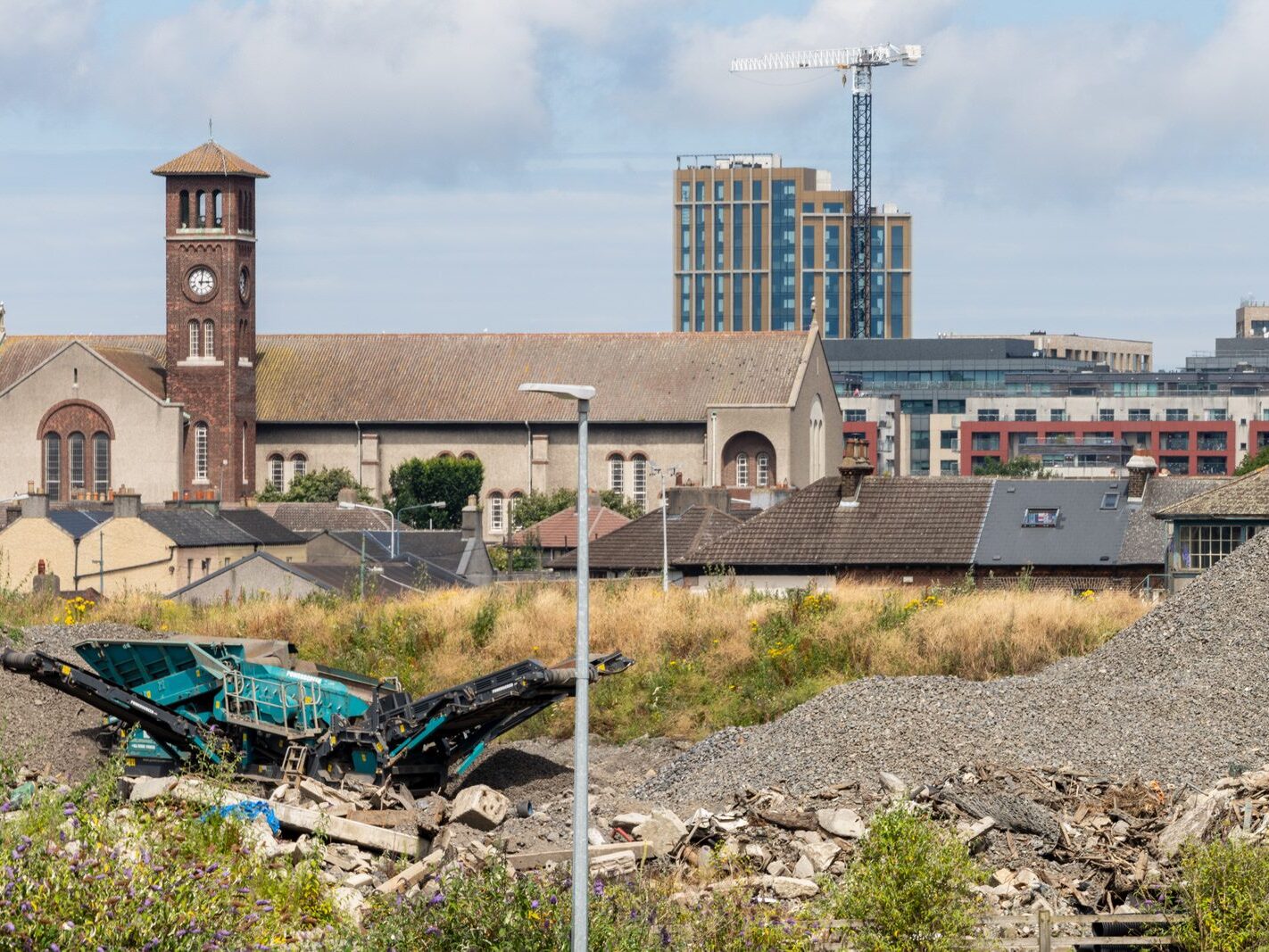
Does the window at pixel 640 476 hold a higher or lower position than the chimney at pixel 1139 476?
lower

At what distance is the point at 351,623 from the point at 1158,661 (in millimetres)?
13098

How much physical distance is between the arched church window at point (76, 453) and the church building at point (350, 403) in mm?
81

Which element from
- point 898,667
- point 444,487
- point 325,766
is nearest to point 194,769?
point 325,766

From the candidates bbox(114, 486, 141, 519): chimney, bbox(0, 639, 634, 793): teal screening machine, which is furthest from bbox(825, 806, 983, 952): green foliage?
bbox(114, 486, 141, 519): chimney

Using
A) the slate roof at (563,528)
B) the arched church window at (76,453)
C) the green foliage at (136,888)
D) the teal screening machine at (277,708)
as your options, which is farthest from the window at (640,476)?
the green foliage at (136,888)

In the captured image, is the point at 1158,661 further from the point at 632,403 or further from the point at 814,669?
the point at 632,403

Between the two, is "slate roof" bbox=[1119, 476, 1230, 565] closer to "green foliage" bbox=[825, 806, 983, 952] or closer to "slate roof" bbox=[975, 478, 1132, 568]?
"slate roof" bbox=[975, 478, 1132, 568]

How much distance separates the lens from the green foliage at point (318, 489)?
97.1 metres

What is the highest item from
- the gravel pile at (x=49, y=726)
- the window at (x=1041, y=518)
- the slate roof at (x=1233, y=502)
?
the slate roof at (x=1233, y=502)

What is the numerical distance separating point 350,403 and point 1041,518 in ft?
199

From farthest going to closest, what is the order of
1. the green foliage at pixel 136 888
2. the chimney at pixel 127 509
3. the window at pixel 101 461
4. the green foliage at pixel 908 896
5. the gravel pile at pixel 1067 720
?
the window at pixel 101 461
the chimney at pixel 127 509
the gravel pile at pixel 1067 720
the green foliage at pixel 908 896
the green foliage at pixel 136 888

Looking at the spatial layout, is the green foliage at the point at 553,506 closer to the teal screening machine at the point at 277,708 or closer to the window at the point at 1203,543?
the window at the point at 1203,543

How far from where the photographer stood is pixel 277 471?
3996 inches

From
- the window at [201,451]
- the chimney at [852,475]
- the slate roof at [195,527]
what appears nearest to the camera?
the chimney at [852,475]
